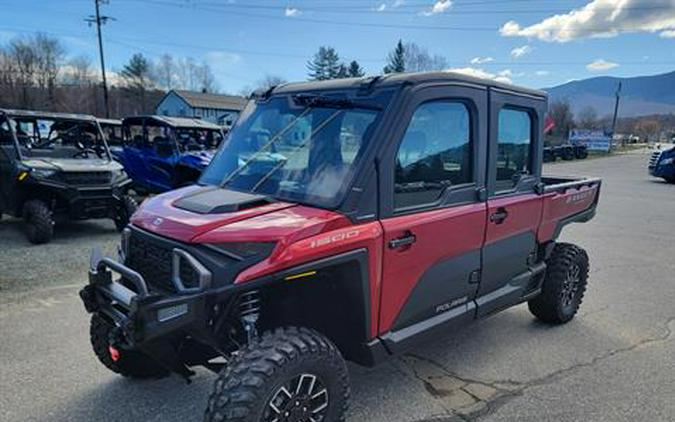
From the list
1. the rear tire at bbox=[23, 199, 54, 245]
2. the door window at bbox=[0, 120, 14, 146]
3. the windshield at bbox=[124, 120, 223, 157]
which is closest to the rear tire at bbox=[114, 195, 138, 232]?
the rear tire at bbox=[23, 199, 54, 245]

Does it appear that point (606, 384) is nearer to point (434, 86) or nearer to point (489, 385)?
point (489, 385)

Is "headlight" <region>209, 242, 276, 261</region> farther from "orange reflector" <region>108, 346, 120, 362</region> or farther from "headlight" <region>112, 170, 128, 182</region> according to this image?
"headlight" <region>112, 170, 128, 182</region>

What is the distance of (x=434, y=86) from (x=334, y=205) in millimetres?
1023

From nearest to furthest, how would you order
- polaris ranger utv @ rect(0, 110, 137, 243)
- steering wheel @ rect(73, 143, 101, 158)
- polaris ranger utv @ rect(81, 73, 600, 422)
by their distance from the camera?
1. polaris ranger utv @ rect(81, 73, 600, 422)
2. polaris ranger utv @ rect(0, 110, 137, 243)
3. steering wheel @ rect(73, 143, 101, 158)

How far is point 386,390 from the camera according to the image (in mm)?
3469

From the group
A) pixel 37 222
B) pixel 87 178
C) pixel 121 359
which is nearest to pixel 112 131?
pixel 87 178

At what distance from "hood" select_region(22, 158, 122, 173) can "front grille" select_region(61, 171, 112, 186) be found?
6cm

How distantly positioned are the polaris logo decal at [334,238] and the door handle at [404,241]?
0.91 feet

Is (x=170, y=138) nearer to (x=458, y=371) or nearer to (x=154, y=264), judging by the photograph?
(x=154, y=264)

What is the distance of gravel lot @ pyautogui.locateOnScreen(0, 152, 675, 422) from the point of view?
321 cm

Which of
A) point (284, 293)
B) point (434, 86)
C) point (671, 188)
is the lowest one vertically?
point (671, 188)

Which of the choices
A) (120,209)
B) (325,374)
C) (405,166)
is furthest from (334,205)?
(120,209)

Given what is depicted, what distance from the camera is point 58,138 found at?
8969 millimetres

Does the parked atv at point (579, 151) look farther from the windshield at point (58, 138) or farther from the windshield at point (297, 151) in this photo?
the windshield at point (297, 151)
